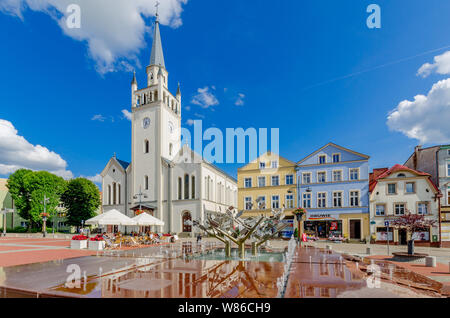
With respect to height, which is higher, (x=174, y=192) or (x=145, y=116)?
(x=145, y=116)

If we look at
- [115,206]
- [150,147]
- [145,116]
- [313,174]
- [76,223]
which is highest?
[145,116]

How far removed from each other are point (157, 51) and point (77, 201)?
1388 inches

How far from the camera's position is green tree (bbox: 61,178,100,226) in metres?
56.7

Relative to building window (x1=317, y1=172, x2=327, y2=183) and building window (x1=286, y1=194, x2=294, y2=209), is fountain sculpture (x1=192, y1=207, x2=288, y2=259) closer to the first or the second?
building window (x1=286, y1=194, x2=294, y2=209)

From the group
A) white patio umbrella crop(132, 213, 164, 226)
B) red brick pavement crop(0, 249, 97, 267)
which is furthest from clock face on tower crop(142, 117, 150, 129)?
red brick pavement crop(0, 249, 97, 267)

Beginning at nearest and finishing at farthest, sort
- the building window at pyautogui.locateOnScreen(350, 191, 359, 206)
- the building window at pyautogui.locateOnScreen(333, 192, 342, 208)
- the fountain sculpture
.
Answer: the fountain sculpture → the building window at pyautogui.locateOnScreen(350, 191, 359, 206) → the building window at pyautogui.locateOnScreen(333, 192, 342, 208)

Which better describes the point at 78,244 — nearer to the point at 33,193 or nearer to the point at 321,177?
the point at 321,177

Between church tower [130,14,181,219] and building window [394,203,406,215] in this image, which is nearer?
building window [394,203,406,215]

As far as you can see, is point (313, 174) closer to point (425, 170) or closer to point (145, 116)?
point (425, 170)

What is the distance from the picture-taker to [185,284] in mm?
8883

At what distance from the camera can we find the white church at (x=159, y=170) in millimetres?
46594
